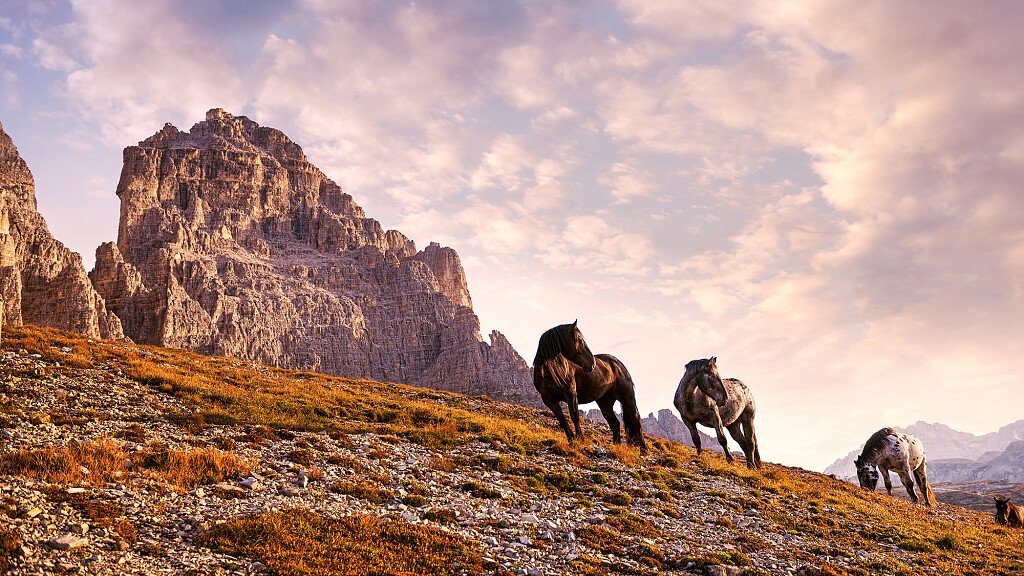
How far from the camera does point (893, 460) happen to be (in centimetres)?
3250

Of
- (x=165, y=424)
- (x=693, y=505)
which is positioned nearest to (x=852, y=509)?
(x=693, y=505)

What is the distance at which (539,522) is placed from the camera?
13.6 meters

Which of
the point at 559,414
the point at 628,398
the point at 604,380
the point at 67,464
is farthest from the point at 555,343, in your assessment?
the point at 67,464

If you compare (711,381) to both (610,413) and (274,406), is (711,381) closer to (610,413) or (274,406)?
(610,413)

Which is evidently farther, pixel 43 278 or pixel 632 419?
pixel 43 278

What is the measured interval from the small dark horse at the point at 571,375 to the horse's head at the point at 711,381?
3494mm

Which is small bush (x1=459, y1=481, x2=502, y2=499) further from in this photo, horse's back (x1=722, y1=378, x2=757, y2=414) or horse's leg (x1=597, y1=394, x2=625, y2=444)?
horse's back (x1=722, y1=378, x2=757, y2=414)

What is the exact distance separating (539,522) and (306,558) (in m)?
5.89

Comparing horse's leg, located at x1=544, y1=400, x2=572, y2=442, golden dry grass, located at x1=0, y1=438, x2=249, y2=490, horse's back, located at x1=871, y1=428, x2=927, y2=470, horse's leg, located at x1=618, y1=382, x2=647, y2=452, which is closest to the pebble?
golden dry grass, located at x1=0, y1=438, x2=249, y2=490

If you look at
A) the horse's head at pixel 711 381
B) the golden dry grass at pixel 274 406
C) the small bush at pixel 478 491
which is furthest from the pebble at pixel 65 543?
the horse's head at pixel 711 381

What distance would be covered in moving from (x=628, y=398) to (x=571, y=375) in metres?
5.18

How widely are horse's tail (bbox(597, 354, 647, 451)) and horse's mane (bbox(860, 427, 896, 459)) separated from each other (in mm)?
15932

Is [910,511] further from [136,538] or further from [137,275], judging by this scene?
[137,275]

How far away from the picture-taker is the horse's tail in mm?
27172
